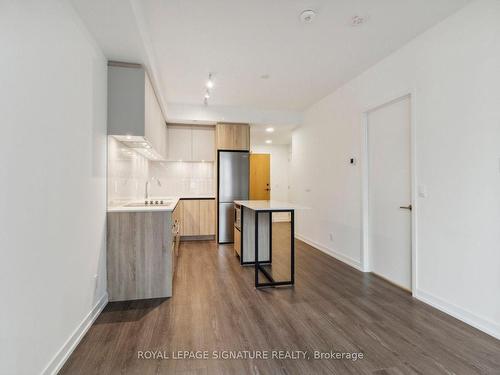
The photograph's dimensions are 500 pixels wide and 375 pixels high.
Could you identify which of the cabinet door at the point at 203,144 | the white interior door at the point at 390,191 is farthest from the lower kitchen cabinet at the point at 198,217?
the white interior door at the point at 390,191

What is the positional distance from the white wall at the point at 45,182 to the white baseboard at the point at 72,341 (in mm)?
13

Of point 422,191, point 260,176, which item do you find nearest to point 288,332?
point 422,191

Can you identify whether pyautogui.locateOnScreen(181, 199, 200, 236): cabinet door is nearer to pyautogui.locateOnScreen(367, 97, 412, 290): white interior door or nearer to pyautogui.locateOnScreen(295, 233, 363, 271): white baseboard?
pyautogui.locateOnScreen(295, 233, 363, 271): white baseboard

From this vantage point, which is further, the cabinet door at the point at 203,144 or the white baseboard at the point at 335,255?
the cabinet door at the point at 203,144

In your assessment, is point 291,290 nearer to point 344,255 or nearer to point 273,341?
point 273,341

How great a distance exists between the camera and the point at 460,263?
7.63 ft

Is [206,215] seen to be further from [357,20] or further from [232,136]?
[357,20]

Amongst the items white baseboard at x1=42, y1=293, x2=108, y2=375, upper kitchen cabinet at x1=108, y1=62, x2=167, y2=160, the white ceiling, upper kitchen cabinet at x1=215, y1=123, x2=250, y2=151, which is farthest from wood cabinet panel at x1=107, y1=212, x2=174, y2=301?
upper kitchen cabinet at x1=215, y1=123, x2=250, y2=151

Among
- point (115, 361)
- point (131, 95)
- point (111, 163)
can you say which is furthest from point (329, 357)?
point (131, 95)

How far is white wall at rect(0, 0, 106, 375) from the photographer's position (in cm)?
128

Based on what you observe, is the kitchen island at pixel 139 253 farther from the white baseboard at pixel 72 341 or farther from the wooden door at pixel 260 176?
the wooden door at pixel 260 176

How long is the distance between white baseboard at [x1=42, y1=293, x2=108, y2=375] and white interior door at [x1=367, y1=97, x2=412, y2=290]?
128 inches

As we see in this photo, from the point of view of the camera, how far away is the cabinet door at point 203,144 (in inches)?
221

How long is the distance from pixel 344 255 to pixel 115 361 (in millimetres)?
3280
